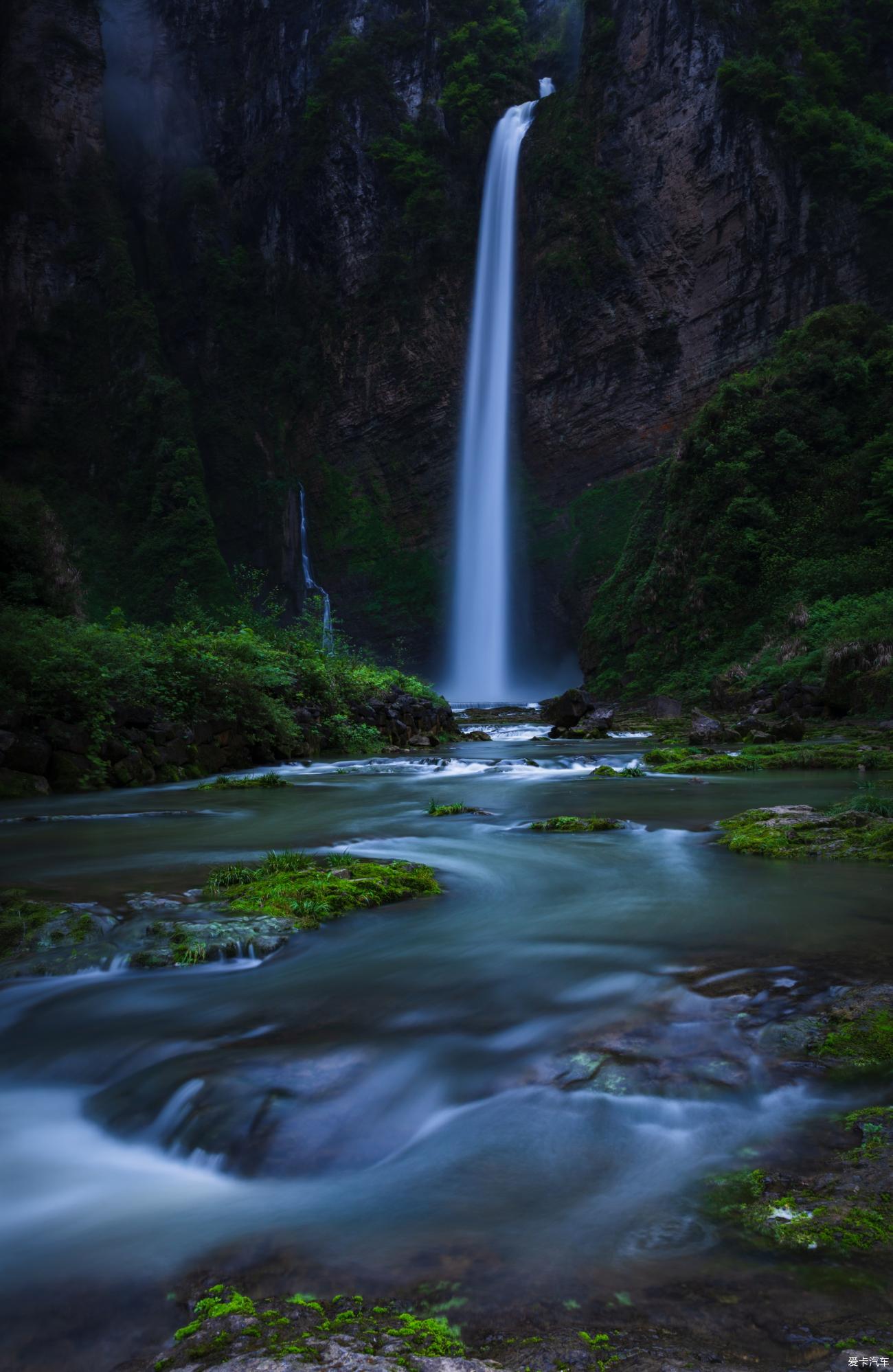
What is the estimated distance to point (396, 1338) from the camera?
1524mm

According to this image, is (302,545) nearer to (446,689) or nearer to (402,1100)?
(446,689)

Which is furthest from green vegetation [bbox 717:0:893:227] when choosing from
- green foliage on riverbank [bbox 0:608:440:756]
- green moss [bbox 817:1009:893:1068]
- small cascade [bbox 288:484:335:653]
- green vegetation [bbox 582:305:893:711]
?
green moss [bbox 817:1009:893:1068]

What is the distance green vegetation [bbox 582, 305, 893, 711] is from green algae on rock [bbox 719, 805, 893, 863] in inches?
620

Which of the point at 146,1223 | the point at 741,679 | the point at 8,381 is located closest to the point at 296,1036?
the point at 146,1223

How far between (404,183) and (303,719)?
4598 cm

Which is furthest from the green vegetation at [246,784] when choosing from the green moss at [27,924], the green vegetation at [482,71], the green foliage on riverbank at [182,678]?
the green vegetation at [482,71]

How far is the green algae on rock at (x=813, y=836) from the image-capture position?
5797 millimetres

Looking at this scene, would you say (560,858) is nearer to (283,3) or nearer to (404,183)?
(404,183)

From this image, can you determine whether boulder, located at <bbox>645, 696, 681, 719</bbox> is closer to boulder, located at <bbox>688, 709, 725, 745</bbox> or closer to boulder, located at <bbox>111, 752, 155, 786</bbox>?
boulder, located at <bbox>688, 709, 725, 745</bbox>

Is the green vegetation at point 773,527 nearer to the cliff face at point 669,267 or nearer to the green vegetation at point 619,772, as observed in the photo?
the cliff face at point 669,267

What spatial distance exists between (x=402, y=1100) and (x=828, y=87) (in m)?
51.6

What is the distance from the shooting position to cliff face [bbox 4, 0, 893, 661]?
41062 millimetres

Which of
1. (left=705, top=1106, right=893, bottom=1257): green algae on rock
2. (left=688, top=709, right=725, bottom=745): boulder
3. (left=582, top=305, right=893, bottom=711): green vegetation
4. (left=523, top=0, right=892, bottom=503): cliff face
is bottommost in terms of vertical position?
(left=705, top=1106, right=893, bottom=1257): green algae on rock

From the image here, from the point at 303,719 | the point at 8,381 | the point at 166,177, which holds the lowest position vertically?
the point at 303,719
